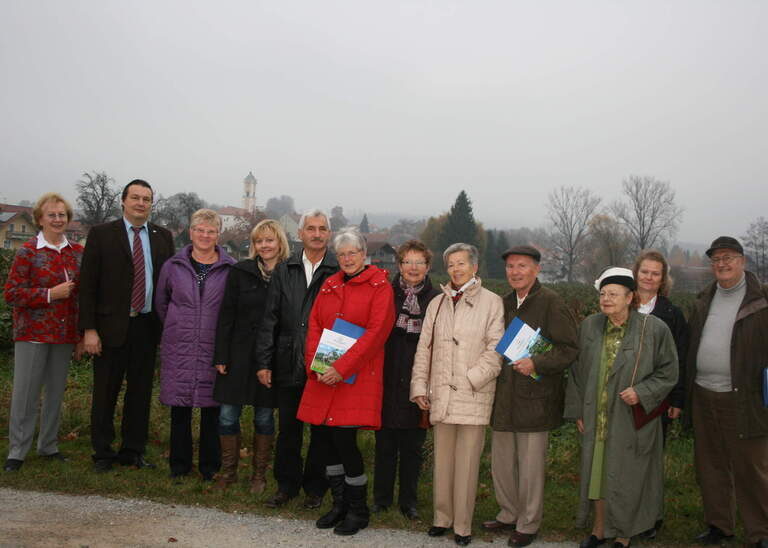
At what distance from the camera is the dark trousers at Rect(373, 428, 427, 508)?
5043 mm

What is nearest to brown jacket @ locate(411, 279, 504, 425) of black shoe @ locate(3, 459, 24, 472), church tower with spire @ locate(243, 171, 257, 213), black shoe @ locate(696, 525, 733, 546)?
black shoe @ locate(696, 525, 733, 546)

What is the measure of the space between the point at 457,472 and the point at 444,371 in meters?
0.75

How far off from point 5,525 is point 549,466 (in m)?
4.92

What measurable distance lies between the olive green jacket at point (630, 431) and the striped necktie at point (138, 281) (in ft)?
12.7

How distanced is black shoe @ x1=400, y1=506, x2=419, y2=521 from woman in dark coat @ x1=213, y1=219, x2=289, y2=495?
125 cm

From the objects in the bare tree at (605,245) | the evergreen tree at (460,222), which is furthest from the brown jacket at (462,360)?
the evergreen tree at (460,222)

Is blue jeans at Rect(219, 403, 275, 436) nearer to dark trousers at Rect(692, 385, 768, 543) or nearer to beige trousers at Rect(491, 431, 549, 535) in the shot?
beige trousers at Rect(491, 431, 549, 535)

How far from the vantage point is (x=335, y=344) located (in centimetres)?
445

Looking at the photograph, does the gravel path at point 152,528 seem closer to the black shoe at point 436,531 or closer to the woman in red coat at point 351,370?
the black shoe at point 436,531

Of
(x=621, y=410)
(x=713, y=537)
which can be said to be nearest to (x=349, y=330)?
(x=621, y=410)

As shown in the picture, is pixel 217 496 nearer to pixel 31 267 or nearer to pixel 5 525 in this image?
pixel 5 525

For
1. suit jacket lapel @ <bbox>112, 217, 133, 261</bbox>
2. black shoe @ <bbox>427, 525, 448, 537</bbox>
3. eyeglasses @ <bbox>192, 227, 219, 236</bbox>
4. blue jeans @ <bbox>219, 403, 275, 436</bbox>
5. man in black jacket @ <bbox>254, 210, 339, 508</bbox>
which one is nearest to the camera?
black shoe @ <bbox>427, 525, 448, 537</bbox>

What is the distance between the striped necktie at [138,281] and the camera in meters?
5.68

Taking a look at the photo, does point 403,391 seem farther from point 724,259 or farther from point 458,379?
point 724,259
